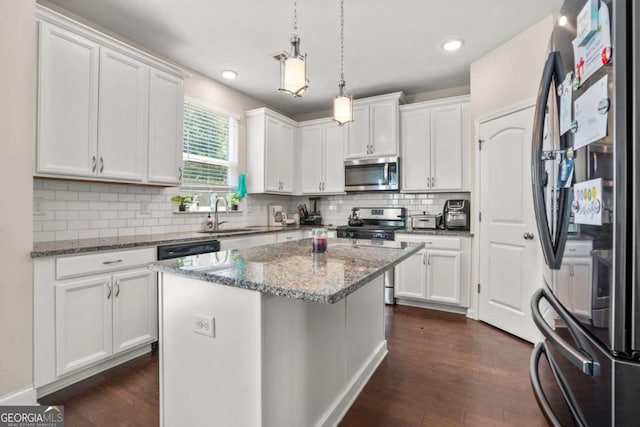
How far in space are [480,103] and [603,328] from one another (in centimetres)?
316

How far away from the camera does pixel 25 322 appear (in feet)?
5.74

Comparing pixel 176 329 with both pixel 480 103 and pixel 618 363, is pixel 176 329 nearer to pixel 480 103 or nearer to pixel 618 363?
pixel 618 363

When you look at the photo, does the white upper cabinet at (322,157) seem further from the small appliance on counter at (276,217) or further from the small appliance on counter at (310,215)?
the small appliance on counter at (276,217)

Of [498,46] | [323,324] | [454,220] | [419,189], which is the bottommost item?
[323,324]

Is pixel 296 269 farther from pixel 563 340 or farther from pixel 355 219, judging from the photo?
pixel 355 219

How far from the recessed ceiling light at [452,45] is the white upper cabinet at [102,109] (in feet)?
8.46

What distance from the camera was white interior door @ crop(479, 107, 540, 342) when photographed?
8.89ft

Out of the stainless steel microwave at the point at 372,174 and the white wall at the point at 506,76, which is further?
the stainless steel microwave at the point at 372,174

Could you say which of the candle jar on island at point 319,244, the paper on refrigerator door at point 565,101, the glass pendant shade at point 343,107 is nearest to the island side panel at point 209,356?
the candle jar on island at point 319,244

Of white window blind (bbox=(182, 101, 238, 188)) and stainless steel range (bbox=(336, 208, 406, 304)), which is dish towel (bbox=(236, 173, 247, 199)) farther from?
stainless steel range (bbox=(336, 208, 406, 304))

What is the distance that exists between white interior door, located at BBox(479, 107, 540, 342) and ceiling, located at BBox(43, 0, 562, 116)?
84cm

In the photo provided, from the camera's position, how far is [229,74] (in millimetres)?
3570

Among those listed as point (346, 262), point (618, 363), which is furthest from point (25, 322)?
point (618, 363)

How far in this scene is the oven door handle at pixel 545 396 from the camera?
0.74 metres
